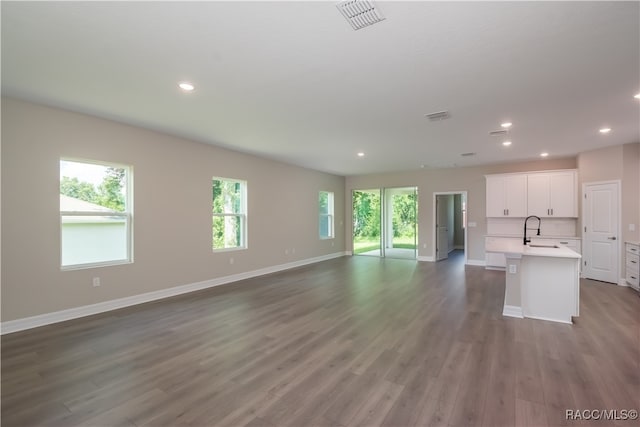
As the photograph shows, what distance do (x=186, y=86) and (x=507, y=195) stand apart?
289 inches

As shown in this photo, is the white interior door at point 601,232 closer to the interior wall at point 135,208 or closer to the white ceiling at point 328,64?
the white ceiling at point 328,64

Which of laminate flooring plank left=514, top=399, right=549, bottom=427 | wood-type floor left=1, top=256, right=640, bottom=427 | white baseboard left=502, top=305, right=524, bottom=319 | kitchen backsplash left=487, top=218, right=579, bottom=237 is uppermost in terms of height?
kitchen backsplash left=487, top=218, right=579, bottom=237

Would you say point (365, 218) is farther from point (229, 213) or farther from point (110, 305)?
point (110, 305)

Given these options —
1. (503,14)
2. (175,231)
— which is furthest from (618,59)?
(175,231)

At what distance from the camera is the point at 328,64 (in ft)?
8.87

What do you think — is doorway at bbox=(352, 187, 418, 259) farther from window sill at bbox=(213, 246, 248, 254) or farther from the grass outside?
window sill at bbox=(213, 246, 248, 254)

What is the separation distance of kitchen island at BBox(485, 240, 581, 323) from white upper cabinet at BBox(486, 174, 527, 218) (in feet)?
12.3

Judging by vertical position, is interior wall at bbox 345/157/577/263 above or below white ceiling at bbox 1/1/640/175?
below

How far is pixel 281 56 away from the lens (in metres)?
2.58

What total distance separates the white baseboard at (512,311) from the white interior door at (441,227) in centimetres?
485

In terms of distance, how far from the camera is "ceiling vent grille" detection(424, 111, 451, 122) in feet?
12.9

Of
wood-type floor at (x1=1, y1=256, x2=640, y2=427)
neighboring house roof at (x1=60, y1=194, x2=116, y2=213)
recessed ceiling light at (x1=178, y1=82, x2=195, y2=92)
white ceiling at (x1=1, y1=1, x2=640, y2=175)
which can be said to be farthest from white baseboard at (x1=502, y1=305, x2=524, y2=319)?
neighboring house roof at (x1=60, y1=194, x2=116, y2=213)

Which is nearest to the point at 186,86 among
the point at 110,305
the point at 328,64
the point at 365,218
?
the point at 328,64

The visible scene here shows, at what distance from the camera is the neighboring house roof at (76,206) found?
3938 mm
